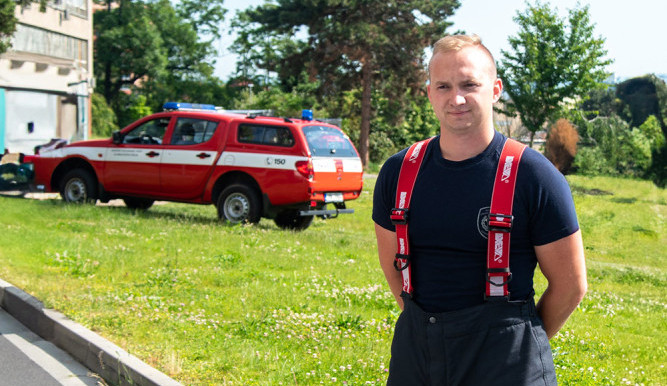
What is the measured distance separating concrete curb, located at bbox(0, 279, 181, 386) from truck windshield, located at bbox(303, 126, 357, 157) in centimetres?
669

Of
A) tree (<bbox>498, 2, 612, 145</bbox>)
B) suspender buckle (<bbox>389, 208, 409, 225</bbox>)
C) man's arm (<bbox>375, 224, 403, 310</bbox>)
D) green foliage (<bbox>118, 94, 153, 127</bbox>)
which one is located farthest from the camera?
green foliage (<bbox>118, 94, 153, 127</bbox>)

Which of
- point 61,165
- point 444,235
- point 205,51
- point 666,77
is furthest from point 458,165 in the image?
point 666,77

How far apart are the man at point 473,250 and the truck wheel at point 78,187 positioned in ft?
45.4

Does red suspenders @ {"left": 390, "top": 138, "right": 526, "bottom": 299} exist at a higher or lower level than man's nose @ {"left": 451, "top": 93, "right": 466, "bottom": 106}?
lower

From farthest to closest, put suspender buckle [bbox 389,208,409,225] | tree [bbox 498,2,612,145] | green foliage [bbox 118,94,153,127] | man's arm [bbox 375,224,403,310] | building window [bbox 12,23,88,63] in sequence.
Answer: green foliage [bbox 118,94,153,127] < building window [bbox 12,23,88,63] < tree [bbox 498,2,612,145] < man's arm [bbox 375,224,403,310] < suspender buckle [bbox 389,208,409,225]

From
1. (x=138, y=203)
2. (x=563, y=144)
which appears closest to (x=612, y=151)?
(x=563, y=144)

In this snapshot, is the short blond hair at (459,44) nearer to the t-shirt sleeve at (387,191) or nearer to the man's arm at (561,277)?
the t-shirt sleeve at (387,191)

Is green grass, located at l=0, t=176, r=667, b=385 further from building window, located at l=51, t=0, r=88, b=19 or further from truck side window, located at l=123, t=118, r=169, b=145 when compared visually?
building window, located at l=51, t=0, r=88, b=19

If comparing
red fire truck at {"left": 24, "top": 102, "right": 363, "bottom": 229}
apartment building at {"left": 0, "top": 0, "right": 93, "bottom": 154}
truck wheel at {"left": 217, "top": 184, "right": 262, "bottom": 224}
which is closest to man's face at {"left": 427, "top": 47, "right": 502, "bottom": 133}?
red fire truck at {"left": 24, "top": 102, "right": 363, "bottom": 229}

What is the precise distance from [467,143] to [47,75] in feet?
141

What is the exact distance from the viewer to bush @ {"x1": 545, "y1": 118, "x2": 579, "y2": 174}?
41544mm

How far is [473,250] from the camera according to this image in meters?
2.51

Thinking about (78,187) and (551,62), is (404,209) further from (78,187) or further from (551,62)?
(551,62)

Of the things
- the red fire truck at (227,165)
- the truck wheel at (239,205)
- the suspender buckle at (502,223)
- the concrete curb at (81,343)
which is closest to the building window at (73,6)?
the red fire truck at (227,165)
